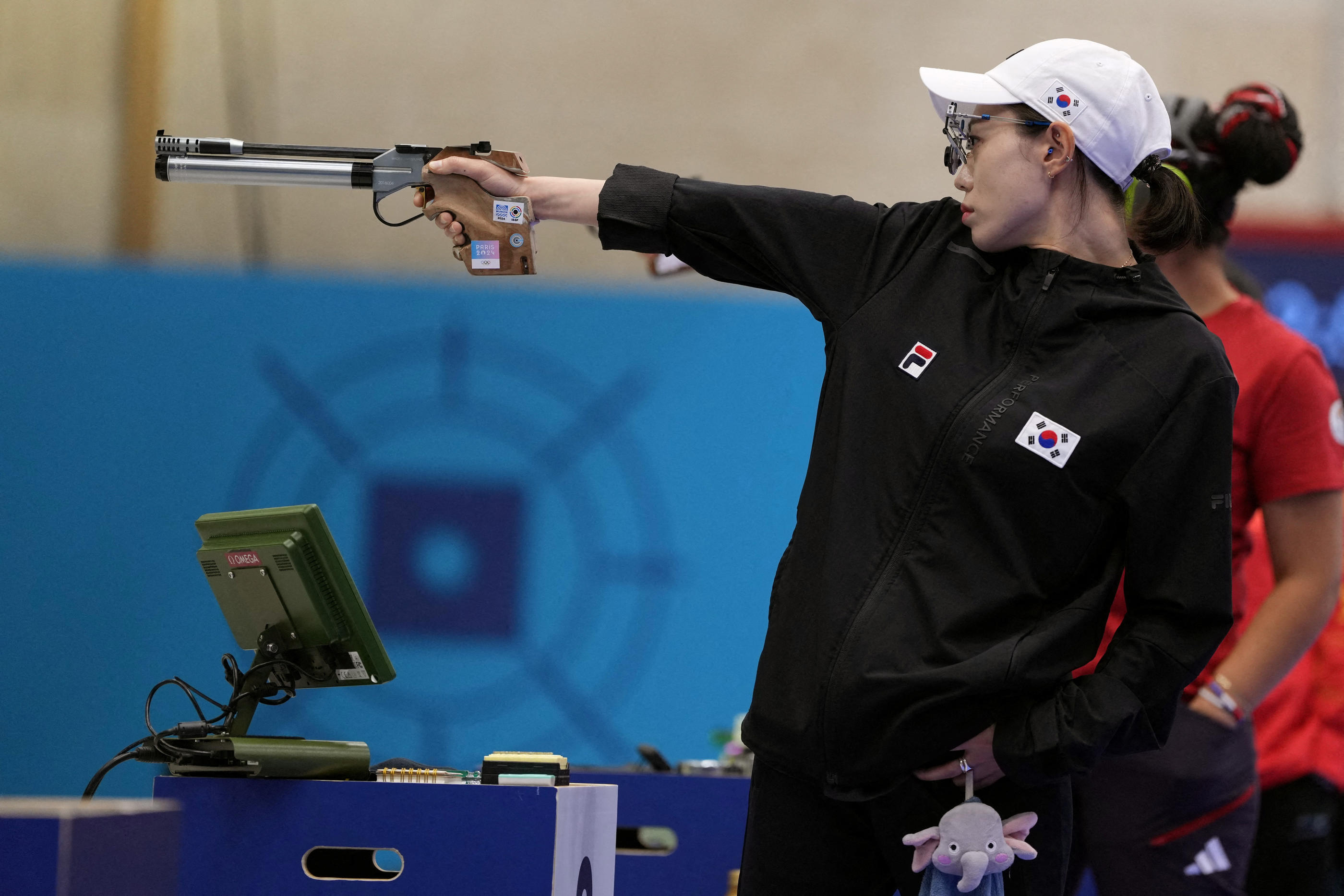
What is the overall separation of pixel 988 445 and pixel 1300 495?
0.92 m

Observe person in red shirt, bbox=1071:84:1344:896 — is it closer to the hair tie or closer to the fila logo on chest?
the hair tie

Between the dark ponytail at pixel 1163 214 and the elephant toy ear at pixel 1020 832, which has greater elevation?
the dark ponytail at pixel 1163 214

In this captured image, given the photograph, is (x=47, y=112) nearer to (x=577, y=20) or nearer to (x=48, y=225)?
(x=48, y=225)

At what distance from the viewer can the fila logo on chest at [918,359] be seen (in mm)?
1438

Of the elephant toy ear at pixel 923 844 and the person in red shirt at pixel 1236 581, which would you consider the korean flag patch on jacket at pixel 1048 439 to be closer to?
the elephant toy ear at pixel 923 844

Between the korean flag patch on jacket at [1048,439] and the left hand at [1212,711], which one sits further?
the left hand at [1212,711]

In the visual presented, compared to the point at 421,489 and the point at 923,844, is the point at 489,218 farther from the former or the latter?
the point at 421,489

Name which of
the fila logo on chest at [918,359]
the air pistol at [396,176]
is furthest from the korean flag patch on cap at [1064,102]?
the air pistol at [396,176]

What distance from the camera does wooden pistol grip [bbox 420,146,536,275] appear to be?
163cm

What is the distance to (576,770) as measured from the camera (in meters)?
2.45

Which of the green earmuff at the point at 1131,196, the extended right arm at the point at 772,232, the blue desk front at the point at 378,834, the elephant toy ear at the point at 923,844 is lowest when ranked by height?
the blue desk front at the point at 378,834

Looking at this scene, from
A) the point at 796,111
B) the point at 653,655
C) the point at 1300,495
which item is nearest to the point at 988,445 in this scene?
the point at 1300,495

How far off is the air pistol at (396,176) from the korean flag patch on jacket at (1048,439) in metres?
0.66

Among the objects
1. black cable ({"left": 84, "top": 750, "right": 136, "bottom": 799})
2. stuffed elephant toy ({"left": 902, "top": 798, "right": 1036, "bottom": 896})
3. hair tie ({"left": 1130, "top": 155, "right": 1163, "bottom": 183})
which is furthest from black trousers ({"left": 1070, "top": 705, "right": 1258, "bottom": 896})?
black cable ({"left": 84, "top": 750, "right": 136, "bottom": 799})
